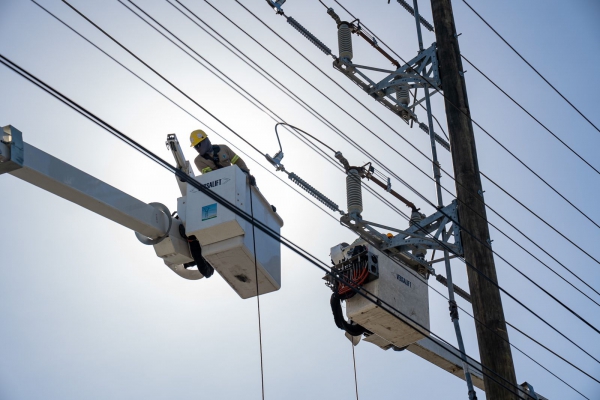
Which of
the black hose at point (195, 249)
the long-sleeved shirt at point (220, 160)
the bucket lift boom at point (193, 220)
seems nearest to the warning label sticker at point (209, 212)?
the bucket lift boom at point (193, 220)

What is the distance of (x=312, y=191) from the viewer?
1049cm

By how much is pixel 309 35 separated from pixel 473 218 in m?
3.27

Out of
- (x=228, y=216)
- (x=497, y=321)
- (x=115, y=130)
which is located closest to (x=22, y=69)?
(x=115, y=130)

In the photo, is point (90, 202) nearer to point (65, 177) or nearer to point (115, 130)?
point (65, 177)

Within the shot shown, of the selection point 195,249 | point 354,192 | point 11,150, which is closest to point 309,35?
point 354,192

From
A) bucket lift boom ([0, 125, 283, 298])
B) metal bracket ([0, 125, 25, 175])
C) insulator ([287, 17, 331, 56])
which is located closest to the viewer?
metal bracket ([0, 125, 25, 175])

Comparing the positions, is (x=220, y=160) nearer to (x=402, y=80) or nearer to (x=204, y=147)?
(x=204, y=147)

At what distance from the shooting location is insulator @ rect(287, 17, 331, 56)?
11227 millimetres

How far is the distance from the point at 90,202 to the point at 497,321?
12.6ft

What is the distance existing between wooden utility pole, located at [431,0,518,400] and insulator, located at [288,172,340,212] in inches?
61.2

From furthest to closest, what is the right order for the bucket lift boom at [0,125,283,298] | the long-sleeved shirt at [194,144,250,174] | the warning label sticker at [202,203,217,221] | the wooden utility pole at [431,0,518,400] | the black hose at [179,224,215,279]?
the long-sleeved shirt at [194,144,250,174]
the wooden utility pole at [431,0,518,400]
the black hose at [179,224,215,279]
the warning label sticker at [202,203,217,221]
the bucket lift boom at [0,125,283,298]

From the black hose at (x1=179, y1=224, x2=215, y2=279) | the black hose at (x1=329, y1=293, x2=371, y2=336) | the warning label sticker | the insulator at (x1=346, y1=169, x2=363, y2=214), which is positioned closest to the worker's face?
the black hose at (x1=179, y1=224, x2=215, y2=279)

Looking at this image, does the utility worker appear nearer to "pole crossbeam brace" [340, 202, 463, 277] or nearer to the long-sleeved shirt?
the long-sleeved shirt

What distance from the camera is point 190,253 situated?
8.31 meters
